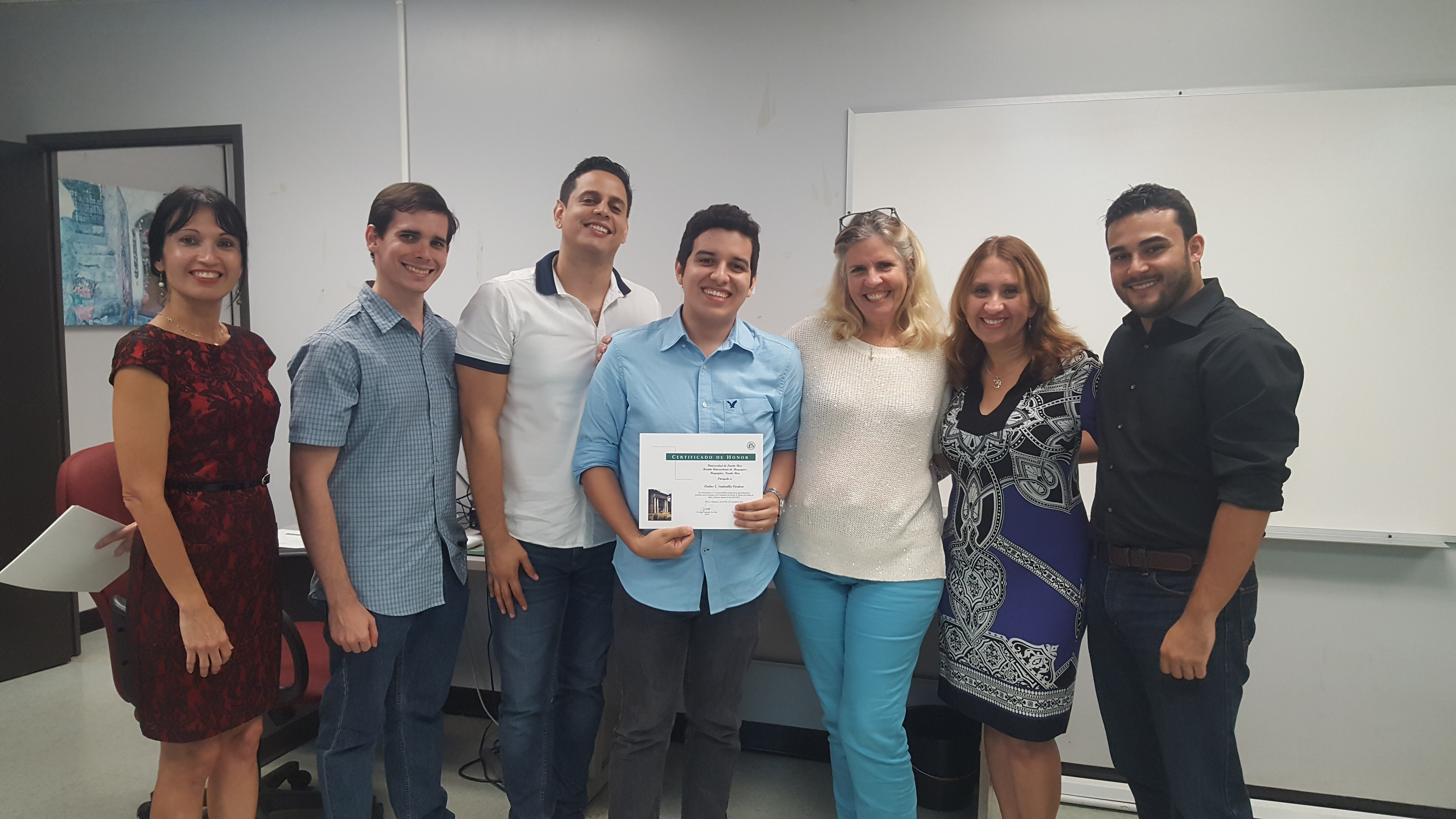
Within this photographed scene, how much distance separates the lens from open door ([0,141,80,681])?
315cm

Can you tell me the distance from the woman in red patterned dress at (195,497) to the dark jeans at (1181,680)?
6.19 feet

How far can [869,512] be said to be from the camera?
1.62 metres

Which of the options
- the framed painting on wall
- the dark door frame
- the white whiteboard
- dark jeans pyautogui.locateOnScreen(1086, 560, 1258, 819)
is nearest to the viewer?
dark jeans pyautogui.locateOnScreen(1086, 560, 1258, 819)

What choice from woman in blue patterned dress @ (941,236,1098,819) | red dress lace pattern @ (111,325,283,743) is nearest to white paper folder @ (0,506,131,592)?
red dress lace pattern @ (111,325,283,743)

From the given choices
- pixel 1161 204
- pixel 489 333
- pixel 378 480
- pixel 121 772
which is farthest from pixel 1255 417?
pixel 121 772

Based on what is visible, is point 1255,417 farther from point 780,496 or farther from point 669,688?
point 669,688

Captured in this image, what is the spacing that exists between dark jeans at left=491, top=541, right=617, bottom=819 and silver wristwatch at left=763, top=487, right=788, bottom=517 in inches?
17.7

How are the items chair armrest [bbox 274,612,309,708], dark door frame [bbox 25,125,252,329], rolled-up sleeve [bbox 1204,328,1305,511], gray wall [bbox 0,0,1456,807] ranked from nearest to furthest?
rolled-up sleeve [bbox 1204,328,1305,511] < chair armrest [bbox 274,612,309,708] < gray wall [bbox 0,0,1456,807] < dark door frame [bbox 25,125,252,329]

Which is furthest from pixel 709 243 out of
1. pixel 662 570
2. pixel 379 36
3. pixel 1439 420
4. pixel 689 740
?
pixel 1439 420

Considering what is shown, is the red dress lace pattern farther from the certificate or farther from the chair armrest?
the certificate

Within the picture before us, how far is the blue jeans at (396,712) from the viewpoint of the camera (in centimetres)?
162

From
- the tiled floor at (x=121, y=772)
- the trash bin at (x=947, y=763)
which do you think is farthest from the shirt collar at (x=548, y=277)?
the trash bin at (x=947, y=763)

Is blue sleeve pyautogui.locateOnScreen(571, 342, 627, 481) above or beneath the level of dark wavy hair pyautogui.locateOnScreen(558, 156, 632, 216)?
beneath

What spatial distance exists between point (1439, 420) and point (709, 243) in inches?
90.1
